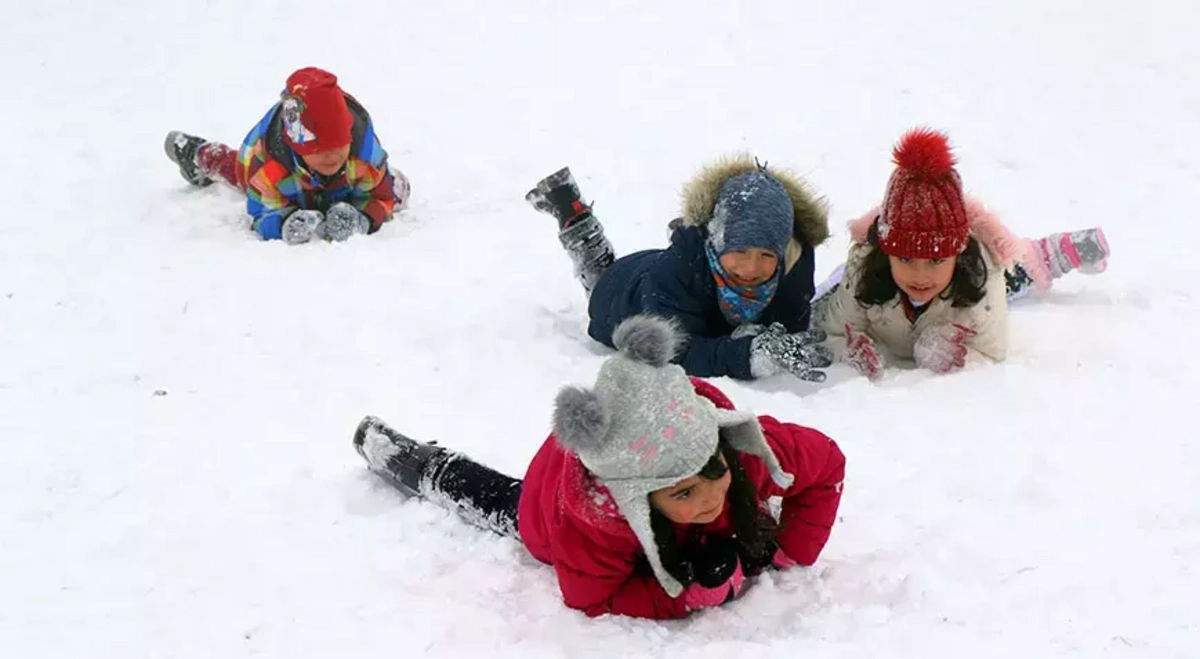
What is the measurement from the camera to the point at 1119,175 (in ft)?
21.6

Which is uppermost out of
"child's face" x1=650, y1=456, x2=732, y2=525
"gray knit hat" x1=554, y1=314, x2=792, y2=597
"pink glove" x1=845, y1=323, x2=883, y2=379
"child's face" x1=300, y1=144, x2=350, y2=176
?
"gray knit hat" x1=554, y1=314, x2=792, y2=597

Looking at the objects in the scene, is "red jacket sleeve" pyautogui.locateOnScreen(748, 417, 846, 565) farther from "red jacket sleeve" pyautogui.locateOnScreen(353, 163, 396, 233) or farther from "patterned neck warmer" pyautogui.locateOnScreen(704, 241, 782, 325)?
"red jacket sleeve" pyautogui.locateOnScreen(353, 163, 396, 233)

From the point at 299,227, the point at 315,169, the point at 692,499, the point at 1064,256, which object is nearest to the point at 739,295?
the point at 1064,256

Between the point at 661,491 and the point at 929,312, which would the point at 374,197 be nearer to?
the point at 929,312

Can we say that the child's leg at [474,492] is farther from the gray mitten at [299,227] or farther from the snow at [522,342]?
the gray mitten at [299,227]

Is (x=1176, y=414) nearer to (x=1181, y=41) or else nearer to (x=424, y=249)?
(x=424, y=249)

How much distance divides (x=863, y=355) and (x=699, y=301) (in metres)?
0.62

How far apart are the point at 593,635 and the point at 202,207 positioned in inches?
168

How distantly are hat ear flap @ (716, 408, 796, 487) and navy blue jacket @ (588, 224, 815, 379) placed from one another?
149 centimetres

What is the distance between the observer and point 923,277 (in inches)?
167

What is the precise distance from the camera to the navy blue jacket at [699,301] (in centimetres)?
451

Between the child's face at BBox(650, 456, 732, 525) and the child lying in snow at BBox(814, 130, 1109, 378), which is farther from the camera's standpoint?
the child lying in snow at BBox(814, 130, 1109, 378)

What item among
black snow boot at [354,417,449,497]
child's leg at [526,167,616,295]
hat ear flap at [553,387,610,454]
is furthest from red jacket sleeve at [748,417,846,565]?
child's leg at [526,167,616,295]

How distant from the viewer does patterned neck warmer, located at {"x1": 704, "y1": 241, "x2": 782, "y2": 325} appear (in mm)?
4480
